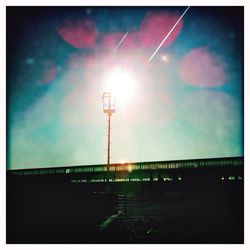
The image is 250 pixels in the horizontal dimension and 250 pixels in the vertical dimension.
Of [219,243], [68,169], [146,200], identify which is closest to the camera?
[219,243]

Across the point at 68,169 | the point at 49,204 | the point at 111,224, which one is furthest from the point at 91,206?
the point at 68,169

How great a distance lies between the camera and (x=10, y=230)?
16.6ft

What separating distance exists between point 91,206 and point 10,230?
13.1 feet

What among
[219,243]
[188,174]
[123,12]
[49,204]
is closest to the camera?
[219,243]

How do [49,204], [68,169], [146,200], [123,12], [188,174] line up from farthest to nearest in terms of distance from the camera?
[68,169] → [146,200] → [188,174] → [49,204] → [123,12]

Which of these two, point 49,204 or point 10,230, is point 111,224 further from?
point 10,230

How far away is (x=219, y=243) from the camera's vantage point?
493 centimetres

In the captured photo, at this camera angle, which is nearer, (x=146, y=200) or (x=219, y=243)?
(x=219, y=243)
